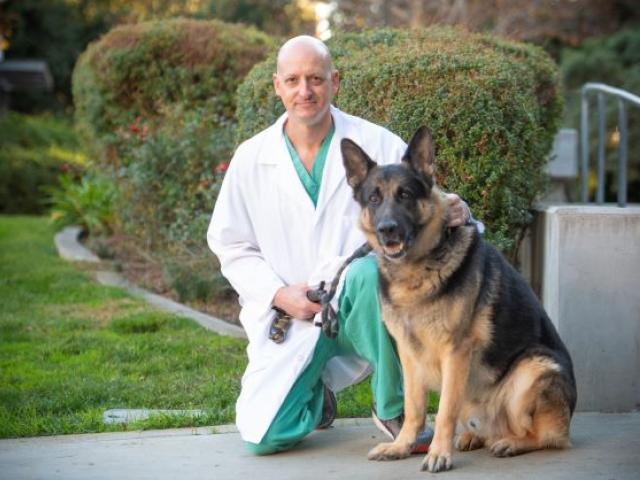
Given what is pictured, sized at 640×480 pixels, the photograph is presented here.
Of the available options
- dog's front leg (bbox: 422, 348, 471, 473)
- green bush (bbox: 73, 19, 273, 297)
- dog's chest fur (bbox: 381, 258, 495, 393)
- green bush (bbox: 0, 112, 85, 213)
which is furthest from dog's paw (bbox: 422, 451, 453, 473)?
green bush (bbox: 0, 112, 85, 213)

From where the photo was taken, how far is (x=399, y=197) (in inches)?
169

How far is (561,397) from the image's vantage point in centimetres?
448

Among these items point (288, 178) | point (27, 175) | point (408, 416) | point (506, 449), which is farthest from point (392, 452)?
point (27, 175)

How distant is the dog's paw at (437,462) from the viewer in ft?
14.0

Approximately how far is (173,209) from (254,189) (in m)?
4.34

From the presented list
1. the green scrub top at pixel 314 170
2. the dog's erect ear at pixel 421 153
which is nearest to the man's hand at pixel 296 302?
the green scrub top at pixel 314 170

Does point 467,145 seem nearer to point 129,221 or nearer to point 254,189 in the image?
point 254,189

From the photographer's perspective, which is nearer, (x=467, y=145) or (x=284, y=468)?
(x=284, y=468)

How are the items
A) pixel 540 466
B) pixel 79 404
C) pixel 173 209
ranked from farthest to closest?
pixel 173 209
pixel 79 404
pixel 540 466

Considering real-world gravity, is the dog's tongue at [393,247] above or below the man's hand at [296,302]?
above

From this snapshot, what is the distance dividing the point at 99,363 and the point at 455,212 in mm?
3156

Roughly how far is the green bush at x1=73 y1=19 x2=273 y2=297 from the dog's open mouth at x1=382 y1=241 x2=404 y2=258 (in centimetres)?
419

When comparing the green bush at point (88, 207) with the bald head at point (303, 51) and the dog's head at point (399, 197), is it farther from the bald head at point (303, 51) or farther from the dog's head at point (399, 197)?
the dog's head at point (399, 197)

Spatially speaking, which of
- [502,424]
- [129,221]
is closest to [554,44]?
[129,221]
